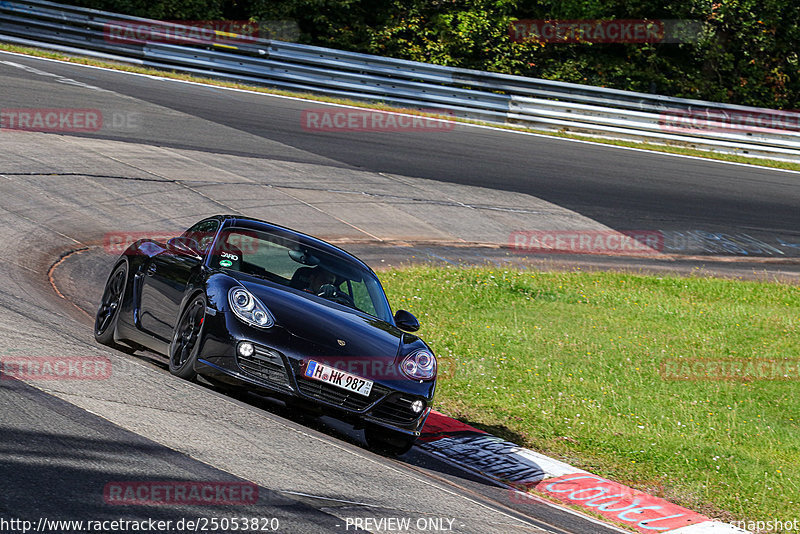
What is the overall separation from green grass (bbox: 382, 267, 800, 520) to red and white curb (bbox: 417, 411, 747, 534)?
11.3 inches

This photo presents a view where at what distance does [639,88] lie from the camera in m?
29.2

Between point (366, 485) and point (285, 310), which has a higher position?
point (285, 310)

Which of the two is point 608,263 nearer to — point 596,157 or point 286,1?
point 596,157

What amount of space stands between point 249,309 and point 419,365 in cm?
136

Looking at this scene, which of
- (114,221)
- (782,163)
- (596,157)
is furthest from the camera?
(782,163)

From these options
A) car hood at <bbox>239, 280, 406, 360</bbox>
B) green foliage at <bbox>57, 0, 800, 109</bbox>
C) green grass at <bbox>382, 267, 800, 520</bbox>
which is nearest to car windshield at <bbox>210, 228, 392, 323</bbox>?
car hood at <bbox>239, 280, 406, 360</bbox>

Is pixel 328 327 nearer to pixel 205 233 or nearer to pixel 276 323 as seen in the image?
pixel 276 323

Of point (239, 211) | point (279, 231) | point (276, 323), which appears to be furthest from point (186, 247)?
point (239, 211)

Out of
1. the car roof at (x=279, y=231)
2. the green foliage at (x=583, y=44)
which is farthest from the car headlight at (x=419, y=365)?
the green foliage at (x=583, y=44)

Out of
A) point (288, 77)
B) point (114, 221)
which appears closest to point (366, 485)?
point (114, 221)

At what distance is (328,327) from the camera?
702cm

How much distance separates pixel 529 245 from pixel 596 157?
18.6ft

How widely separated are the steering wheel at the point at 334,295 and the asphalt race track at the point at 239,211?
39.1 inches

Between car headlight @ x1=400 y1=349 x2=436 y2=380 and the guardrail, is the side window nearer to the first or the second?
car headlight @ x1=400 y1=349 x2=436 y2=380
